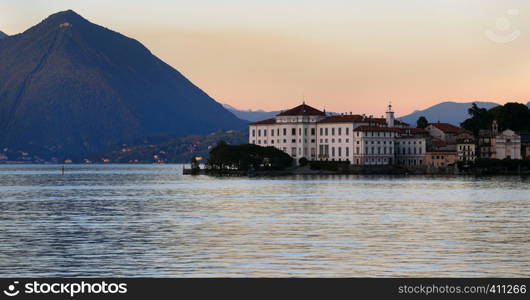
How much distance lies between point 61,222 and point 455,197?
42672 millimetres

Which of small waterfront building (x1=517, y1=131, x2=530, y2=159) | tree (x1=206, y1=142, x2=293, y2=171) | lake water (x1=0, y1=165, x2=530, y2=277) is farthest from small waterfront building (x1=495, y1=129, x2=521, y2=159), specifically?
lake water (x1=0, y1=165, x2=530, y2=277)

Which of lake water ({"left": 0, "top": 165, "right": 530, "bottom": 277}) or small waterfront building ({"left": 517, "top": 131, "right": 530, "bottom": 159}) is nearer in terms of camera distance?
lake water ({"left": 0, "top": 165, "right": 530, "bottom": 277})

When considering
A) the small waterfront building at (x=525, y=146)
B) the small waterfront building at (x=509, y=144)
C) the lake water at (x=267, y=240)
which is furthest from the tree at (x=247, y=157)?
the lake water at (x=267, y=240)

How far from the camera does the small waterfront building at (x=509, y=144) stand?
19612 cm

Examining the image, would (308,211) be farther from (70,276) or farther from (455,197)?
(70,276)

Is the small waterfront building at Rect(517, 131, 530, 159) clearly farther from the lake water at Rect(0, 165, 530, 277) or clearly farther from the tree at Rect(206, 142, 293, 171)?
the lake water at Rect(0, 165, 530, 277)

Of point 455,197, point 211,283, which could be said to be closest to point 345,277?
point 211,283

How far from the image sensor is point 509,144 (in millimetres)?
197375

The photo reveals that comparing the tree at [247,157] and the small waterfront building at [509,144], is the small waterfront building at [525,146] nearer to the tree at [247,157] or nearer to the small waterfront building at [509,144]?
the small waterfront building at [509,144]

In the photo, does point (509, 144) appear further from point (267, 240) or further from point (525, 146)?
point (267, 240)

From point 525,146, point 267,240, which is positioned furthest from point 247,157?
point 267,240

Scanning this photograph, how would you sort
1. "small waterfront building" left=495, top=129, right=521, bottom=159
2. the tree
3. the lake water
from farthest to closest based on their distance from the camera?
1. "small waterfront building" left=495, top=129, right=521, bottom=159
2. the tree
3. the lake water

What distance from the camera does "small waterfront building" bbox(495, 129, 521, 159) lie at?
643ft

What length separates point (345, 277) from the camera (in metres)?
30.6
